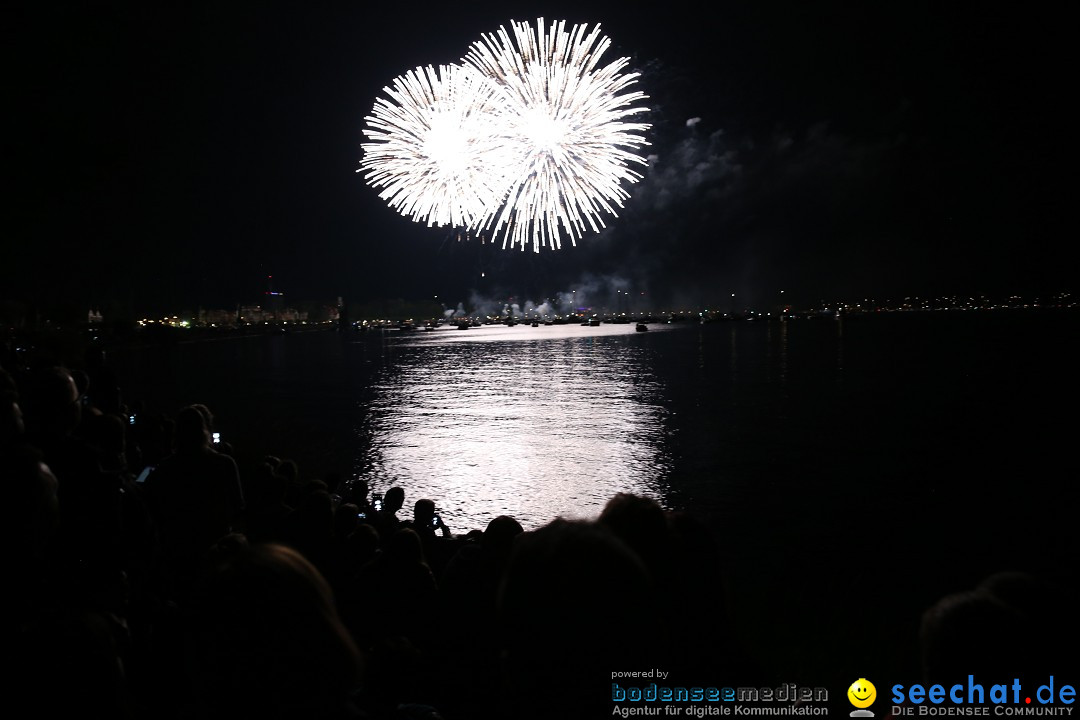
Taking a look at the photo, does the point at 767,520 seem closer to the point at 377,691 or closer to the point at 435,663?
the point at 435,663

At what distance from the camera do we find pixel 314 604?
1.73m

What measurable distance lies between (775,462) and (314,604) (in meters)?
17.0

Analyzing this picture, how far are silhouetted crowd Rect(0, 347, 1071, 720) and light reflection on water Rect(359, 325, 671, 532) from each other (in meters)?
6.52

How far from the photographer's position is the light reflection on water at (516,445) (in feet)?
44.3

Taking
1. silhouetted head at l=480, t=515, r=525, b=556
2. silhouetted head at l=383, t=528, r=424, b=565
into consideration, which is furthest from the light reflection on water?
silhouetted head at l=480, t=515, r=525, b=556

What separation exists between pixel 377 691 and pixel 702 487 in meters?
12.1

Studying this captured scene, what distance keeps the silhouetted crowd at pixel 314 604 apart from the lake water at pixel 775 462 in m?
3.98
